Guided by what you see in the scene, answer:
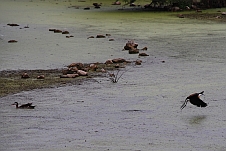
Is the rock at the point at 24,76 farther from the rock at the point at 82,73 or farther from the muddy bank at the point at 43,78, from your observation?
the rock at the point at 82,73

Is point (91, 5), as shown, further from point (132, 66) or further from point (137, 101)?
point (137, 101)

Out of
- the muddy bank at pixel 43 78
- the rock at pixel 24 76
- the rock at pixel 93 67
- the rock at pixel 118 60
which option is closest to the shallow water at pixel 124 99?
the muddy bank at pixel 43 78

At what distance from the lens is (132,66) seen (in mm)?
11961

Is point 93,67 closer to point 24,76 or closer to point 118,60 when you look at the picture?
point 118,60

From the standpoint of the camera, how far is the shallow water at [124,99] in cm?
684

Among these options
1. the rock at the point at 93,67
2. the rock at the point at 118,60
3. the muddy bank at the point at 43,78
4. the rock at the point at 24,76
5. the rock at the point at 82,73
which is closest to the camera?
the muddy bank at the point at 43,78

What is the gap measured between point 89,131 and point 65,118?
0.69 meters

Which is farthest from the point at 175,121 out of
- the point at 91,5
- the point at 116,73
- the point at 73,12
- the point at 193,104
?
the point at 91,5

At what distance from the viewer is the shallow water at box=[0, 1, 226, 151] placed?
6.84 meters

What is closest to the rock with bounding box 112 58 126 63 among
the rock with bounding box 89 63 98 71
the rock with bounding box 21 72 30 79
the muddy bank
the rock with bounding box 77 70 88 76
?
A: the muddy bank

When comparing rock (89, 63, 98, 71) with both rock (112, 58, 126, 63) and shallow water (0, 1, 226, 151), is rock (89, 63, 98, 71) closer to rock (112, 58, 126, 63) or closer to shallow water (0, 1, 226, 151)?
shallow water (0, 1, 226, 151)

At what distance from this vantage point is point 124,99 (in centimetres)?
895

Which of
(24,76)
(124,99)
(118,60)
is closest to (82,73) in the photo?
(24,76)

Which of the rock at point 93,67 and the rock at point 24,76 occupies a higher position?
the rock at point 24,76
